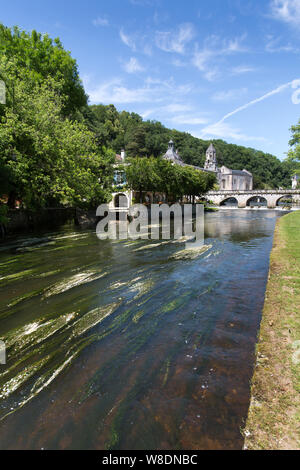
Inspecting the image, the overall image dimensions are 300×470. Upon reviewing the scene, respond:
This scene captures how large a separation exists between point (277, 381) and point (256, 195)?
104520 mm

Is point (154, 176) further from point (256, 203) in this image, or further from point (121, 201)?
point (256, 203)

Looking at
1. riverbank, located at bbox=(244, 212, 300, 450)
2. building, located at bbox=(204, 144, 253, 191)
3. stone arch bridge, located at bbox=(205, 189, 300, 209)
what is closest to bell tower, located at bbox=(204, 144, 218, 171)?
building, located at bbox=(204, 144, 253, 191)

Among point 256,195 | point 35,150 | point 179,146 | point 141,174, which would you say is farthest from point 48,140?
point 179,146

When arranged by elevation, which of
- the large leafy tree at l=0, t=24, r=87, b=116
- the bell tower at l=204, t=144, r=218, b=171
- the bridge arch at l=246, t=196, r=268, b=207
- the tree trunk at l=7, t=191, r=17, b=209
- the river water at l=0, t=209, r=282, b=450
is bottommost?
the river water at l=0, t=209, r=282, b=450

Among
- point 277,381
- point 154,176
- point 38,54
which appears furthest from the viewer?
point 154,176

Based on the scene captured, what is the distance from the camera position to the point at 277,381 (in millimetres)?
3979

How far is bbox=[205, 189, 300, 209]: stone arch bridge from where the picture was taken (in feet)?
310

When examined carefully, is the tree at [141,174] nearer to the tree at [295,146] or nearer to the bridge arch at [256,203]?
the tree at [295,146]

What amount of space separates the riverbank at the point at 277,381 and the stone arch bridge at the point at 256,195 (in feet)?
308

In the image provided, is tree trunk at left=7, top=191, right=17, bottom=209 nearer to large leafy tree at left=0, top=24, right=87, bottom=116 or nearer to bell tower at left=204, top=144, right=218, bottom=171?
large leafy tree at left=0, top=24, right=87, bottom=116

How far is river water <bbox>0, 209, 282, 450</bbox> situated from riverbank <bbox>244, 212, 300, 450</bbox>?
0.88 feet

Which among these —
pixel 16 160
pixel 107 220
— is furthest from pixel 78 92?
pixel 16 160

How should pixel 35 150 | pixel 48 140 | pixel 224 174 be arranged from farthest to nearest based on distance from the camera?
pixel 224 174
pixel 48 140
pixel 35 150

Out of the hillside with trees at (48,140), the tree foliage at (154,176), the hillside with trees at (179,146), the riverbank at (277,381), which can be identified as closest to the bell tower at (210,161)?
the hillside with trees at (179,146)
